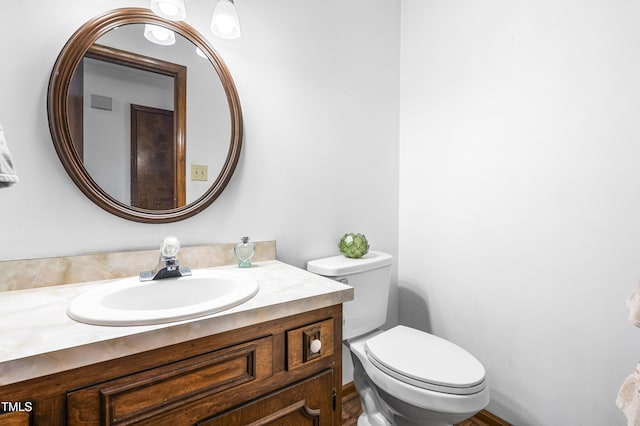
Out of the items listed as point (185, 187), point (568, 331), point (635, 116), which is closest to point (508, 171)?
point (635, 116)

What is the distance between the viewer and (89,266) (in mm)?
997

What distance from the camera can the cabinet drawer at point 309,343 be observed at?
0.82 meters

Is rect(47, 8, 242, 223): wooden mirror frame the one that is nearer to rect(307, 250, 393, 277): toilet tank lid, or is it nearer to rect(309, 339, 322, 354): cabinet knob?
rect(307, 250, 393, 277): toilet tank lid

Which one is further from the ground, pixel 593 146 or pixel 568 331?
pixel 593 146

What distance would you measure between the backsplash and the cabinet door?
588 mm

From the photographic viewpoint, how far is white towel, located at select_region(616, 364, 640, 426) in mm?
751

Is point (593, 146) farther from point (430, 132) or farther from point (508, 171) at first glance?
point (430, 132)

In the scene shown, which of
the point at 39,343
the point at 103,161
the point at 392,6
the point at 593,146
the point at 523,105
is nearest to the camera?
the point at 39,343

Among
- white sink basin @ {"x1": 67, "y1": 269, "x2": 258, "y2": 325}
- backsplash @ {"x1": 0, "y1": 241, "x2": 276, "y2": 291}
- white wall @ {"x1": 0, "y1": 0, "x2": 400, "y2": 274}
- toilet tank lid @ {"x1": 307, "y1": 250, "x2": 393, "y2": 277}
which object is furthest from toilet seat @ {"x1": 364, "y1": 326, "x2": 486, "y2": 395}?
backsplash @ {"x1": 0, "y1": 241, "x2": 276, "y2": 291}

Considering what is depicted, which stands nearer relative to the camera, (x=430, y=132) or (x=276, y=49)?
(x=276, y=49)

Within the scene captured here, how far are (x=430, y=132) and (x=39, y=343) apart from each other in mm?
1809

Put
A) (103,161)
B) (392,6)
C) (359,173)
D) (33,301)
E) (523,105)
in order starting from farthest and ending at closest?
1. (392,6)
2. (359,173)
3. (523,105)
4. (103,161)
5. (33,301)

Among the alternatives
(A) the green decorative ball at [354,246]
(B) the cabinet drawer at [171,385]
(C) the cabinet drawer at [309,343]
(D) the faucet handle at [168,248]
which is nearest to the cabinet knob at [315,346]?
(C) the cabinet drawer at [309,343]

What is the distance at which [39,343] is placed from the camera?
567 mm
